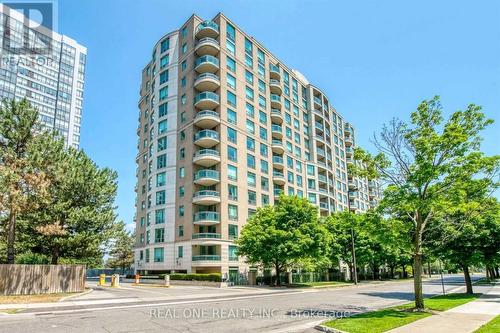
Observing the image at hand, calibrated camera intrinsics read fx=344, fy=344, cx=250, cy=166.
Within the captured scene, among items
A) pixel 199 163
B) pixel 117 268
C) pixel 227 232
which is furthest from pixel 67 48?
pixel 227 232

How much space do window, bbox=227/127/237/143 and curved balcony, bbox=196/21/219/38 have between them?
51.2 ft

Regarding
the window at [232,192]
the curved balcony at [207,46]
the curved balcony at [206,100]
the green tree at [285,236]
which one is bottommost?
Result: the green tree at [285,236]

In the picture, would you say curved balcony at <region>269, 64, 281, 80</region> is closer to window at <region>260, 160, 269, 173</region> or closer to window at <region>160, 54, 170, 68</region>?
window at <region>260, 160, 269, 173</region>

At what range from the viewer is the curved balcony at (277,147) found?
60688 millimetres

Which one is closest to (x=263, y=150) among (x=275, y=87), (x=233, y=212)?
(x=275, y=87)

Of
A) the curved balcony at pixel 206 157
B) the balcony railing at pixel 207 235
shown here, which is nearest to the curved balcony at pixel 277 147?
the curved balcony at pixel 206 157

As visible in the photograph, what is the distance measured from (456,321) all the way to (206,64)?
152 ft

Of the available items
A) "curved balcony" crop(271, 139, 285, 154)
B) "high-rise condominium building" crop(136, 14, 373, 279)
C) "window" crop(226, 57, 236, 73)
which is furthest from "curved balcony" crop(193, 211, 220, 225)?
"window" crop(226, 57, 236, 73)

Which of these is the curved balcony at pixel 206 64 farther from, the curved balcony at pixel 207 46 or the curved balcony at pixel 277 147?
the curved balcony at pixel 277 147

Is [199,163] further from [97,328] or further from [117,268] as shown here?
[117,268]

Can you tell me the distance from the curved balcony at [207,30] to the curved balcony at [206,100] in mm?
10564

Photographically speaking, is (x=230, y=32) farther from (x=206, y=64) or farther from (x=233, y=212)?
(x=233, y=212)

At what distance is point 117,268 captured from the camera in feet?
280

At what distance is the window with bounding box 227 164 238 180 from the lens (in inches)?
1982
